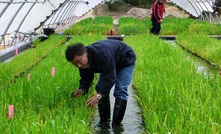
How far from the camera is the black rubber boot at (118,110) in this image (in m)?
4.00

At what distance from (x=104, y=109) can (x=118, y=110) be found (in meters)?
0.18

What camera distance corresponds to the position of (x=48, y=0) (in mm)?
14688

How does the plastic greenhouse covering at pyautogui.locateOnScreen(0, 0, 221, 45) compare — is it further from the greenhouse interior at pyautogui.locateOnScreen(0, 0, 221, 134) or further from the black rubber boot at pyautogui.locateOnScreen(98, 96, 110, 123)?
the black rubber boot at pyautogui.locateOnScreen(98, 96, 110, 123)

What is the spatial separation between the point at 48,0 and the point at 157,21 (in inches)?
159

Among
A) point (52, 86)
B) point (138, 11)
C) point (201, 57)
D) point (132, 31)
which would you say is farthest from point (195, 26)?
point (138, 11)

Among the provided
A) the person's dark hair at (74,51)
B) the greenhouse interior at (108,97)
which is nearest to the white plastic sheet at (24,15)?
the greenhouse interior at (108,97)

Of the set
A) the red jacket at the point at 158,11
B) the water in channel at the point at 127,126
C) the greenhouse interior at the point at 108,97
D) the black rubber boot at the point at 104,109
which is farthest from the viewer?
the red jacket at the point at 158,11

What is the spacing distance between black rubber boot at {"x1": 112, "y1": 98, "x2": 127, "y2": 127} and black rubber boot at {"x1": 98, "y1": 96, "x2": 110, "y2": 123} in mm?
127

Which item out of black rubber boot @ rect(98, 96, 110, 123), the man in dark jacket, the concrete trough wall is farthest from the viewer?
the concrete trough wall

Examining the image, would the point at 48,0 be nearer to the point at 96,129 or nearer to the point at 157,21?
the point at 157,21

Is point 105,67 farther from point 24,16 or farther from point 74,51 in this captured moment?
point 24,16

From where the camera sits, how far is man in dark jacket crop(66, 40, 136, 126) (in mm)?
3508

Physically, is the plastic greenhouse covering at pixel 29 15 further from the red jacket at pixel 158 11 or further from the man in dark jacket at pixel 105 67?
the man in dark jacket at pixel 105 67

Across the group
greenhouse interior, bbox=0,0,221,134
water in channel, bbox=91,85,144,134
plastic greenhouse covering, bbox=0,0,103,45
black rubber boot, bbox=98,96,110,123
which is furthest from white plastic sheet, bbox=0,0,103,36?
black rubber boot, bbox=98,96,110,123
